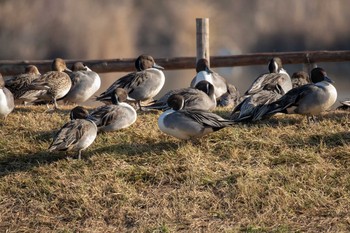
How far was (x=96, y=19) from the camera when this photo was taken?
14797 millimetres

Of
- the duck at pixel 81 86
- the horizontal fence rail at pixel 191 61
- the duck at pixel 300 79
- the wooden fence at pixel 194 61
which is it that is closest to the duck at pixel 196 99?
the duck at pixel 81 86

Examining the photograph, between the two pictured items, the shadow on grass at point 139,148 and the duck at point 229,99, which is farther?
the duck at point 229,99

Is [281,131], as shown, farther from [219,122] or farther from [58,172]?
[58,172]

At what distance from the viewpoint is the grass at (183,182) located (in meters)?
6.14

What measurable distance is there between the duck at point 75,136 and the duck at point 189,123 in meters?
0.66

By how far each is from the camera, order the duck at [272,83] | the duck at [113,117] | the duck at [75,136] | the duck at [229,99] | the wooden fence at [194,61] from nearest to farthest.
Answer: the duck at [75,136] < the duck at [113,117] < the duck at [272,83] < the duck at [229,99] < the wooden fence at [194,61]

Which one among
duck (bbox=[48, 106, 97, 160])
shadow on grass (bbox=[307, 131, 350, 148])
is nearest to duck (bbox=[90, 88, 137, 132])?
duck (bbox=[48, 106, 97, 160])

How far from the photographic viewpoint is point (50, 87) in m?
9.18

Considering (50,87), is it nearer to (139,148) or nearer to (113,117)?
(113,117)

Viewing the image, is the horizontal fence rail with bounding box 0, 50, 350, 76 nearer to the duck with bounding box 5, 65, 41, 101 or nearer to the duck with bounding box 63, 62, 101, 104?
the duck with bounding box 63, 62, 101, 104

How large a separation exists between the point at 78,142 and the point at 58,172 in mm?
342

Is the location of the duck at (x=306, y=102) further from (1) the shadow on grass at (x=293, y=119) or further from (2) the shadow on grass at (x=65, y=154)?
(2) the shadow on grass at (x=65, y=154)

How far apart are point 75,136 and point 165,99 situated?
1.74 metres

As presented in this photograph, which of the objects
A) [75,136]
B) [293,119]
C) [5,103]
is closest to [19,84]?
[5,103]
